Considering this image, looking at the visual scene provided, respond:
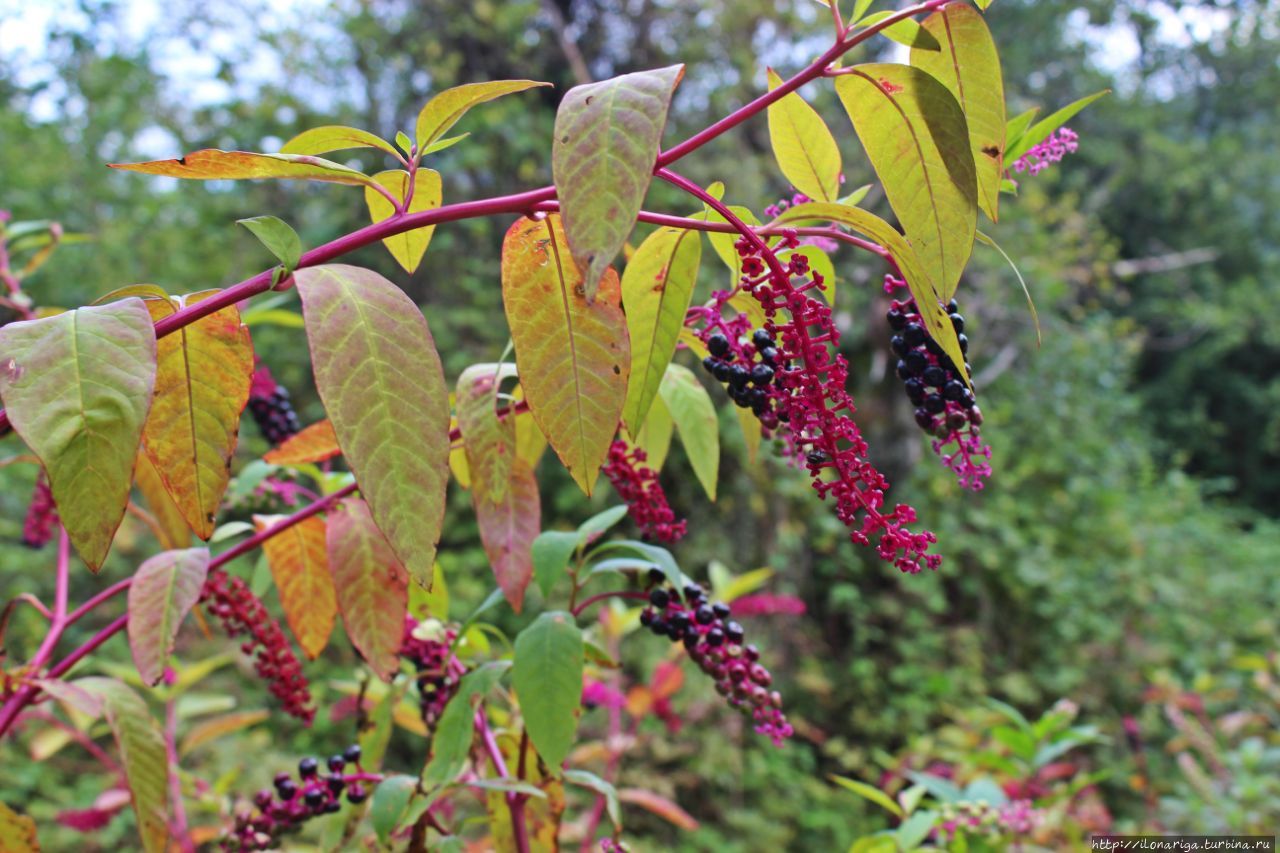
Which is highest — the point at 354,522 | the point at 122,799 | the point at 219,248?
the point at 219,248

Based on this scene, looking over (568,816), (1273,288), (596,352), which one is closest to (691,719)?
(568,816)

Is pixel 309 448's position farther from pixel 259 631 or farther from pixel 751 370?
pixel 751 370

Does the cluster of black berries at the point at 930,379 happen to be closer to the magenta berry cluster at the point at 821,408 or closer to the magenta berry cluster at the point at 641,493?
the magenta berry cluster at the point at 821,408

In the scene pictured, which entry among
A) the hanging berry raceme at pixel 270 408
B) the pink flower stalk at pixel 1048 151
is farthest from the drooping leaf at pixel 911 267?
the hanging berry raceme at pixel 270 408

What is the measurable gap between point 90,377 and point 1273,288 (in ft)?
36.3

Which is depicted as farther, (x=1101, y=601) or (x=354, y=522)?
(x=1101, y=601)

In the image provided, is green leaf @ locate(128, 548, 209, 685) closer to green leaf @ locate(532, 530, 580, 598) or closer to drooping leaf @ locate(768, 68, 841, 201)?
green leaf @ locate(532, 530, 580, 598)

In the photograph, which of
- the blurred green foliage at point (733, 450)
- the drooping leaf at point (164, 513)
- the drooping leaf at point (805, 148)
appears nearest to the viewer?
the drooping leaf at point (805, 148)

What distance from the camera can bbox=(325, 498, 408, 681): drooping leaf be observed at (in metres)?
0.66

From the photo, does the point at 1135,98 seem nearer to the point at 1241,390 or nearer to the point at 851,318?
the point at 1241,390

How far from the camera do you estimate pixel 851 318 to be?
440cm

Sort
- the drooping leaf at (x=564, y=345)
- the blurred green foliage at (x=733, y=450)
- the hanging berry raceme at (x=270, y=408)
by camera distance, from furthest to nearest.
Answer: the blurred green foliage at (x=733, y=450), the hanging berry raceme at (x=270, y=408), the drooping leaf at (x=564, y=345)

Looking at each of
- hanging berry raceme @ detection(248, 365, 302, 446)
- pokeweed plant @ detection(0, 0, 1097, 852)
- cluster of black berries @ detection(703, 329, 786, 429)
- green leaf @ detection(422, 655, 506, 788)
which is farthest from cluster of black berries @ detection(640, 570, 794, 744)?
hanging berry raceme @ detection(248, 365, 302, 446)

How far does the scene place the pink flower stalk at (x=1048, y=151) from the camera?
0.60m
